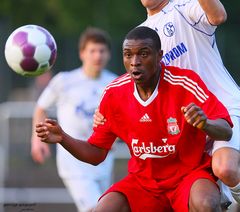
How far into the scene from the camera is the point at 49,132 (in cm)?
682

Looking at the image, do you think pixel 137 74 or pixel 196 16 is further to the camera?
pixel 196 16

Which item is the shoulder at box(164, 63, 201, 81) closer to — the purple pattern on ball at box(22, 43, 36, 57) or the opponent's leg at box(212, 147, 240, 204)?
the opponent's leg at box(212, 147, 240, 204)

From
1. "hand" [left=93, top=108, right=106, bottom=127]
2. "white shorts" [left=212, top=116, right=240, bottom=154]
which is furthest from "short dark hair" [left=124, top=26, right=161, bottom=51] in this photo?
"white shorts" [left=212, top=116, right=240, bottom=154]

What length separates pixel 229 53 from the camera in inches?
812

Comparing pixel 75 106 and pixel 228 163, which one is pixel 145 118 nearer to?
pixel 228 163

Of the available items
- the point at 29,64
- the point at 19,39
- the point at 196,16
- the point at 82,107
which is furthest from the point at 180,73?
the point at 82,107

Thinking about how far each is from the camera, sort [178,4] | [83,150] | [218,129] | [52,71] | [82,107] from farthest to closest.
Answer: [52,71] < [82,107] < [178,4] < [83,150] < [218,129]

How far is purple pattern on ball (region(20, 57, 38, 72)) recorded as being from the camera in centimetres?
739

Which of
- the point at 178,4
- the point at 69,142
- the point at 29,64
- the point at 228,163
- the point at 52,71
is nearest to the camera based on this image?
the point at 228,163

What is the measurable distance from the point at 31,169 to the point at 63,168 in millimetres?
5860

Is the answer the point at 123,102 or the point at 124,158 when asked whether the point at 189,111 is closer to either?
the point at 123,102

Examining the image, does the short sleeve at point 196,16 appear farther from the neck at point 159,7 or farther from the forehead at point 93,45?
the forehead at point 93,45

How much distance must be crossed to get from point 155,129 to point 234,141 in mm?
626

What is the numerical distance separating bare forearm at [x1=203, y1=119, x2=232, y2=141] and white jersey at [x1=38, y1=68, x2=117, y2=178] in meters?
3.95
